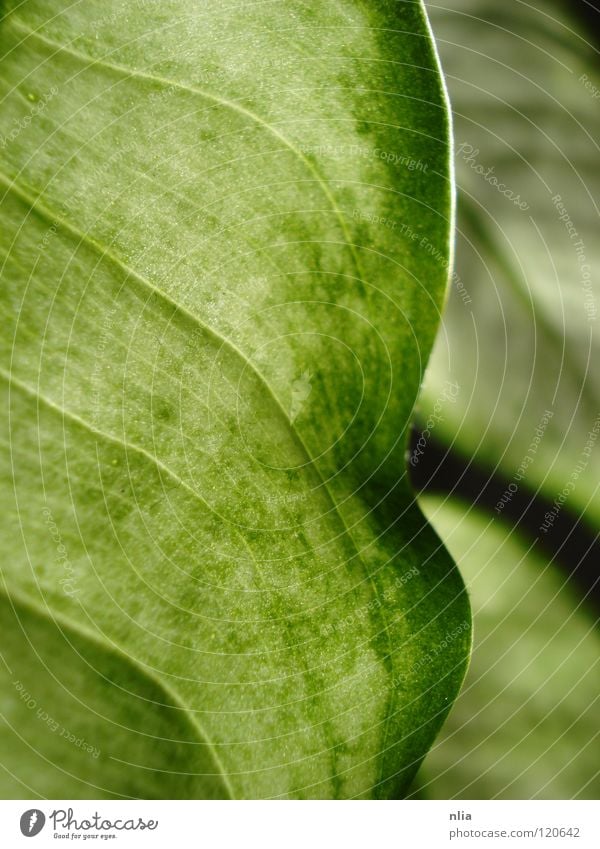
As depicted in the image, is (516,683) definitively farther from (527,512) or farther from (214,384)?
(214,384)

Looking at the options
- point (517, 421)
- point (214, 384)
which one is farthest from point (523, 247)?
point (214, 384)

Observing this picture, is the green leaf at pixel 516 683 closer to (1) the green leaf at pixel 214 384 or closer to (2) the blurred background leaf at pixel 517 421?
(2) the blurred background leaf at pixel 517 421

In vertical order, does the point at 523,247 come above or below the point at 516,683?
above

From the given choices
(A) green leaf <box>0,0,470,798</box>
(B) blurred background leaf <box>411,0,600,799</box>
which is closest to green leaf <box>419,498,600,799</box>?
(B) blurred background leaf <box>411,0,600,799</box>

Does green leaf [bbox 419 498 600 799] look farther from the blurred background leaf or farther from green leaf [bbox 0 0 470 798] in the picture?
green leaf [bbox 0 0 470 798]

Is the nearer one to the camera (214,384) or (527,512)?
(214,384)

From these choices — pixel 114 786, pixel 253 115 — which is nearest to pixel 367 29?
pixel 253 115
